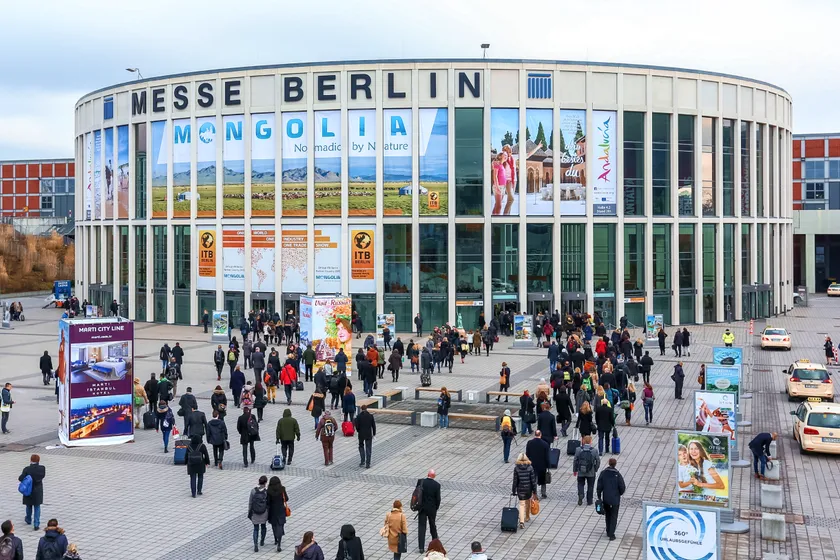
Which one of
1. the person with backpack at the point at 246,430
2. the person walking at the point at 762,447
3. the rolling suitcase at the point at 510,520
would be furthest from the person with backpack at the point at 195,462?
the person walking at the point at 762,447

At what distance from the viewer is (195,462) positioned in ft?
63.6

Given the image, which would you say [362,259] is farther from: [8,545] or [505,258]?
[8,545]

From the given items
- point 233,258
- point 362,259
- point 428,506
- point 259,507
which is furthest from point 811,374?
point 233,258

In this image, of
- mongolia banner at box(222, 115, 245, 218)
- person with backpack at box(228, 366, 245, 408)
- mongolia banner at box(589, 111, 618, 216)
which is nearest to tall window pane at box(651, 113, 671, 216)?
mongolia banner at box(589, 111, 618, 216)

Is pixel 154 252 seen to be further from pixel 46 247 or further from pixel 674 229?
pixel 46 247

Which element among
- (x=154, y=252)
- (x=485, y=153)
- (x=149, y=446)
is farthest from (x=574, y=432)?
(x=154, y=252)

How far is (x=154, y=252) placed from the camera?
205 feet

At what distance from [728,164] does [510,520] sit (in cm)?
4866

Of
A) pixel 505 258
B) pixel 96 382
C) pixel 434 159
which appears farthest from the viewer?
pixel 505 258

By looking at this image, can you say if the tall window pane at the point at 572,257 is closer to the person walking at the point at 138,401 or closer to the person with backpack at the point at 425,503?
the person walking at the point at 138,401

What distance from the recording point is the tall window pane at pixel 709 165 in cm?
5975

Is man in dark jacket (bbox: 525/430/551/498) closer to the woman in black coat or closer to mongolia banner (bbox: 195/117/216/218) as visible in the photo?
the woman in black coat

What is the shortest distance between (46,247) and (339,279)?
64.5 meters

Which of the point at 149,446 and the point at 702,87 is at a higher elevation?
the point at 702,87
